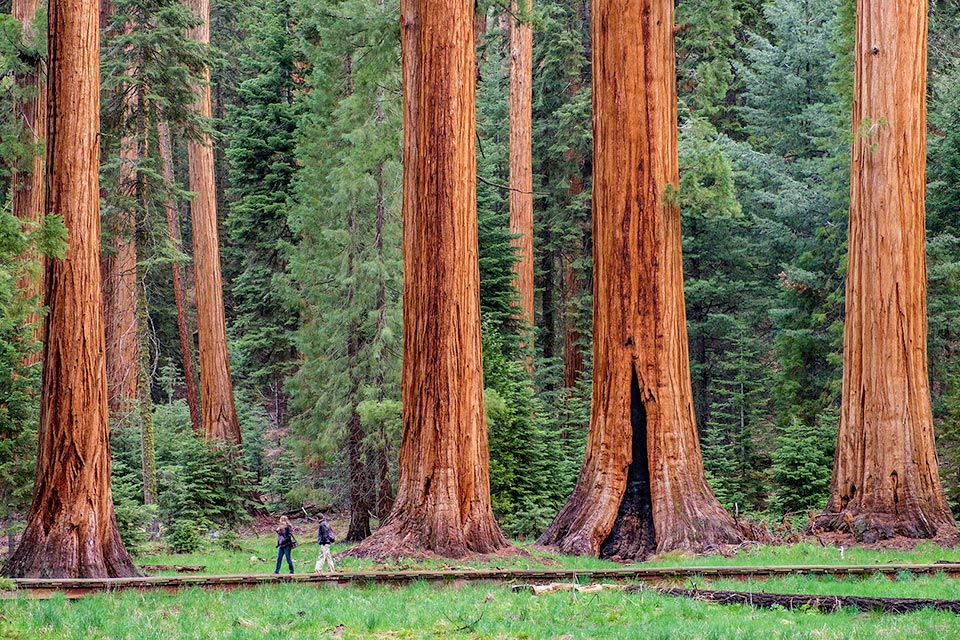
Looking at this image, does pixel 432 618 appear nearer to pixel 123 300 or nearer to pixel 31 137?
pixel 31 137

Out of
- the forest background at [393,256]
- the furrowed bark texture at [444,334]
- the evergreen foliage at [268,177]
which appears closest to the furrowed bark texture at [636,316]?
the forest background at [393,256]

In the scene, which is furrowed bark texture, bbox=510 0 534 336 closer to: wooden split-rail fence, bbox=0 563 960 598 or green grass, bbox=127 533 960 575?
green grass, bbox=127 533 960 575

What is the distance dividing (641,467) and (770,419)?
62.4 ft

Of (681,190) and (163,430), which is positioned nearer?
(681,190)

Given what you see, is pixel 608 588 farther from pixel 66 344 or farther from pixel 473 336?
pixel 66 344

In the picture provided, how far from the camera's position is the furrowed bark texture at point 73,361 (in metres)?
13.1

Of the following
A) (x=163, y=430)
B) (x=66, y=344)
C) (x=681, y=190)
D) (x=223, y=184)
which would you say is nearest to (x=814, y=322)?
(x=681, y=190)

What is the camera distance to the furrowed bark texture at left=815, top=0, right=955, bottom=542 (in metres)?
16.7

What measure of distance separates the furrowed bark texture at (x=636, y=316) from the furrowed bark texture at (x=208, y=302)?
13680 millimetres

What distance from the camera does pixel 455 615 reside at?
8.98m

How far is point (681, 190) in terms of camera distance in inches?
631

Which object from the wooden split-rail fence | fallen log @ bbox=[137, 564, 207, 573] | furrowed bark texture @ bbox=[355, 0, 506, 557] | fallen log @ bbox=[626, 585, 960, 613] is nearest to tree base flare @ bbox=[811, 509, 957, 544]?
the wooden split-rail fence

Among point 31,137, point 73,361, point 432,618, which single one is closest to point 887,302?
point 432,618

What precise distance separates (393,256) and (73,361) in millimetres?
10035
